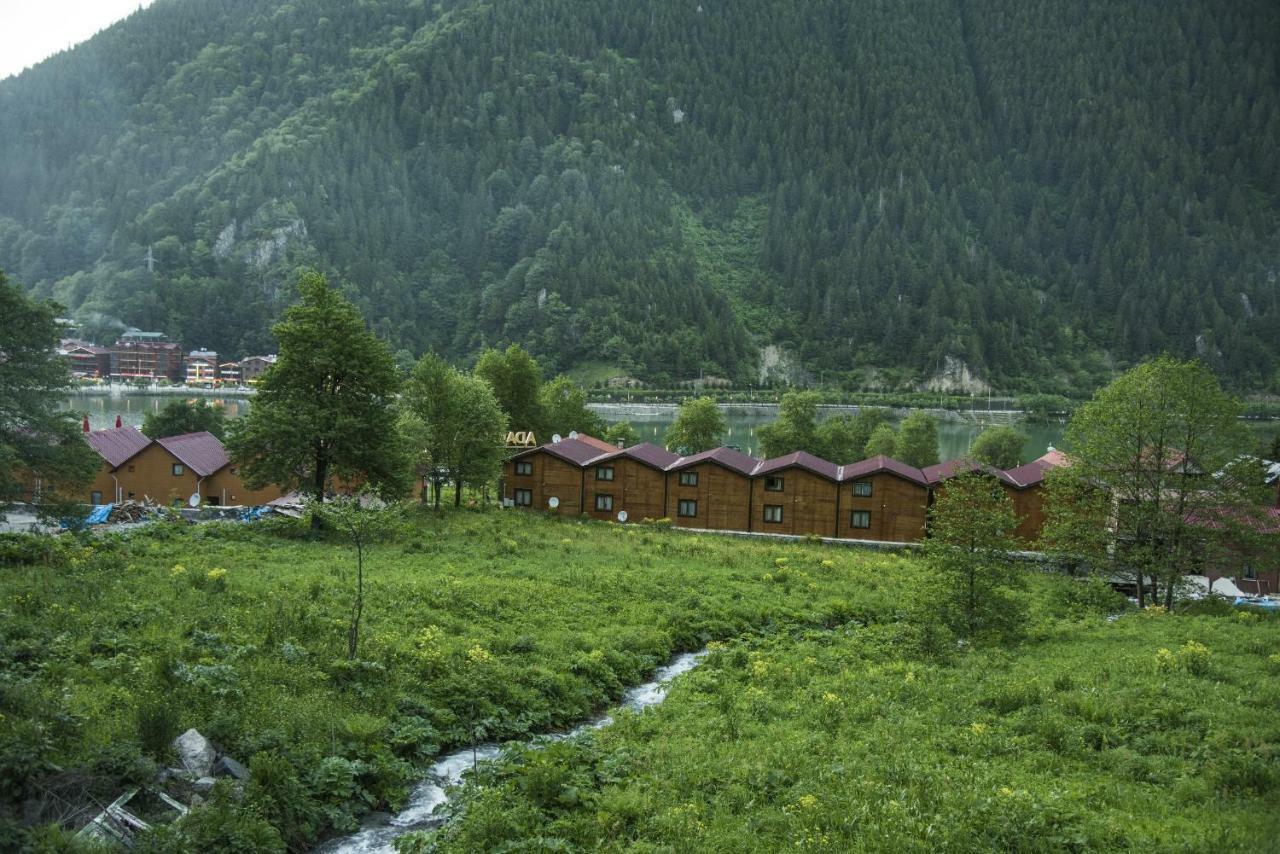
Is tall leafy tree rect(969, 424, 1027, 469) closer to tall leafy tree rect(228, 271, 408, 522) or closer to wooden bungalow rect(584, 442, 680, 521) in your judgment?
wooden bungalow rect(584, 442, 680, 521)

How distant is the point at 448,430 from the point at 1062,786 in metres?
39.5

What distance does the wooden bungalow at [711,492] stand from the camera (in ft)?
165

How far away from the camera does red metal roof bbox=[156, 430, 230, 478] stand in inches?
1996

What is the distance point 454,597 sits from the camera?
79.6 ft

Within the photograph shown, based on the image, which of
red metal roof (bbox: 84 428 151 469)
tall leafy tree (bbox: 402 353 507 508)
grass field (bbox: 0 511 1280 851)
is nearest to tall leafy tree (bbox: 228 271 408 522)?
tall leafy tree (bbox: 402 353 507 508)

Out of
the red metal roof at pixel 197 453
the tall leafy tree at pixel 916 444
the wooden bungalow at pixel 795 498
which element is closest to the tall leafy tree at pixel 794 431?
the tall leafy tree at pixel 916 444

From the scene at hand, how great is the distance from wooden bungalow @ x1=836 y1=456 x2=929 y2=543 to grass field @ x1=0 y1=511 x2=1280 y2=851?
62.7ft

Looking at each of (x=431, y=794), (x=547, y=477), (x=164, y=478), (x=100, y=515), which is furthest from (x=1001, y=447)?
(x=431, y=794)

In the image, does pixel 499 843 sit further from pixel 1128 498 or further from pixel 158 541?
pixel 1128 498

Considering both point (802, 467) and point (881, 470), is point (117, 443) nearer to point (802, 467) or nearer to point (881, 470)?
point (802, 467)

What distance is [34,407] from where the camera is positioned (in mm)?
26422

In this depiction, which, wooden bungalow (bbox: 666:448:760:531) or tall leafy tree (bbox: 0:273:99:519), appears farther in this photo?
wooden bungalow (bbox: 666:448:760:531)

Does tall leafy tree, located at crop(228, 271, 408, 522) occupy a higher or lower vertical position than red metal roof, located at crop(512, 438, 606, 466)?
higher

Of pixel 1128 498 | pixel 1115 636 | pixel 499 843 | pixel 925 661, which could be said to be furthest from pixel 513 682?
pixel 1128 498
